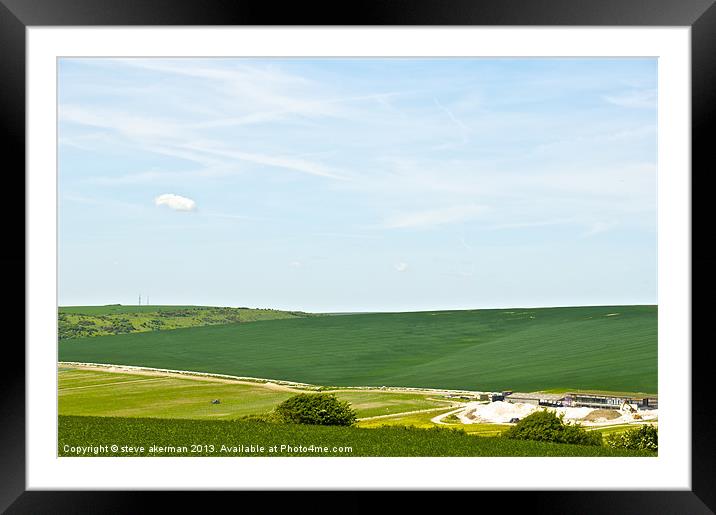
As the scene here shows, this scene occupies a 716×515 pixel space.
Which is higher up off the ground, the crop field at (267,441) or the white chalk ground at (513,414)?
the crop field at (267,441)

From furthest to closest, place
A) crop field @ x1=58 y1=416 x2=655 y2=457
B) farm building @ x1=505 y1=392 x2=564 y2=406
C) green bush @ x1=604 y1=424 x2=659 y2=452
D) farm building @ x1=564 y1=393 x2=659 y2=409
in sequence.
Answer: farm building @ x1=505 y1=392 x2=564 y2=406
farm building @ x1=564 y1=393 x2=659 y2=409
green bush @ x1=604 y1=424 x2=659 y2=452
crop field @ x1=58 y1=416 x2=655 y2=457

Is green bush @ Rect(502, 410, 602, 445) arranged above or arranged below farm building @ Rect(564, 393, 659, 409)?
above

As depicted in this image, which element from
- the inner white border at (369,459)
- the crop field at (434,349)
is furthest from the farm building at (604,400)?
the inner white border at (369,459)

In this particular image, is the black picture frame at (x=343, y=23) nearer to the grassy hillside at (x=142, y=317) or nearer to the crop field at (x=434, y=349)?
the grassy hillside at (x=142, y=317)

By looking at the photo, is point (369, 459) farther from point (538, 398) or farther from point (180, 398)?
point (180, 398)

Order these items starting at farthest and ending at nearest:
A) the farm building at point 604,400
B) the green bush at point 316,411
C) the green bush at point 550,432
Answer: the farm building at point 604,400 < the green bush at point 316,411 < the green bush at point 550,432

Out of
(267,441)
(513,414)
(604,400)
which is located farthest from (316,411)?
(604,400)

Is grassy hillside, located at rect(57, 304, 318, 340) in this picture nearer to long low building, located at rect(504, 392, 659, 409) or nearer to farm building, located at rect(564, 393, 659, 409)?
long low building, located at rect(504, 392, 659, 409)

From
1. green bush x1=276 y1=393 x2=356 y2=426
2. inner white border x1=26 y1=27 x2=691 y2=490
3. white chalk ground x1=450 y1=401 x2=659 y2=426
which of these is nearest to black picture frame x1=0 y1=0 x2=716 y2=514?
inner white border x1=26 y1=27 x2=691 y2=490
